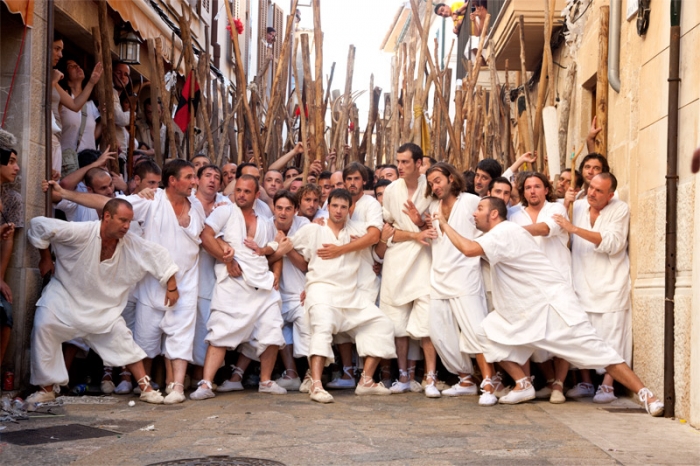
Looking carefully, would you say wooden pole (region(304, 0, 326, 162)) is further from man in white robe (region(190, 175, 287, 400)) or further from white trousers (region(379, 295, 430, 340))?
white trousers (region(379, 295, 430, 340))

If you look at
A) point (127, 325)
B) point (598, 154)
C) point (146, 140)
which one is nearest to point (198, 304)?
point (127, 325)

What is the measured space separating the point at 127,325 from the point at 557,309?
127 inches

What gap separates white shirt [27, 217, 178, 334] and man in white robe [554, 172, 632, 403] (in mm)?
3154

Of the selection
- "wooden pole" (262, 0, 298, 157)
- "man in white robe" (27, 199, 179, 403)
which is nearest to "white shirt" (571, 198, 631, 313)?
"man in white robe" (27, 199, 179, 403)

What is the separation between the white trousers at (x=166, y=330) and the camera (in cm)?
709

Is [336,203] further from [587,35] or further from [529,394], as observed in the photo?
[587,35]

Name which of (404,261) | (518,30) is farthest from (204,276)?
(518,30)

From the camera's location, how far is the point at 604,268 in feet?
23.7

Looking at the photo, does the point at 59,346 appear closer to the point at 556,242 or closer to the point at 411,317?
the point at 411,317

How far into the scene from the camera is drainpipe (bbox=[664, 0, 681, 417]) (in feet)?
20.6

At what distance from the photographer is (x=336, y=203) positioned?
24.8ft

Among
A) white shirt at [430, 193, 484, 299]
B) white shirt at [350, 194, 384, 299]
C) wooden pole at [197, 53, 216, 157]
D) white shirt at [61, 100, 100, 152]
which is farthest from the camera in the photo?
wooden pole at [197, 53, 216, 157]

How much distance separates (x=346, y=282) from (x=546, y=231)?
1589 millimetres

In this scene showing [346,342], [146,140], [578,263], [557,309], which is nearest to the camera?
[557,309]
